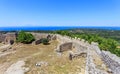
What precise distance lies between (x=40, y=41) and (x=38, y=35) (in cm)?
616

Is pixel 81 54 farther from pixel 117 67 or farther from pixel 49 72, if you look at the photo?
pixel 117 67

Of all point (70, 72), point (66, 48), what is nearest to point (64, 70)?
point (70, 72)

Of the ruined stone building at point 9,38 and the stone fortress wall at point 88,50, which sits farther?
the ruined stone building at point 9,38

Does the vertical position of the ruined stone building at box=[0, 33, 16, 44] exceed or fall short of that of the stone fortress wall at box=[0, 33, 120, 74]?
it falls short

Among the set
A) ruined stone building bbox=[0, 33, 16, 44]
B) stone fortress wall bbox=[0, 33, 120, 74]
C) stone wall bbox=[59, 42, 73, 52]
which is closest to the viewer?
stone fortress wall bbox=[0, 33, 120, 74]

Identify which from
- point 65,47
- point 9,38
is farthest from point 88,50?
point 9,38

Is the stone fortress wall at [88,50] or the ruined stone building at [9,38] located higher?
the stone fortress wall at [88,50]

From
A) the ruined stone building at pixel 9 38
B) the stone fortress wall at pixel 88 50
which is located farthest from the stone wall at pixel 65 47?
the ruined stone building at pixel 9 38

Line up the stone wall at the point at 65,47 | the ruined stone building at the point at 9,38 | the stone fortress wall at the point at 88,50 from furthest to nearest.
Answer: the ruined stone building at the point at 9,38 → the stone wall at the point at 65,47 → the stone fortress wall at the point at 88,50

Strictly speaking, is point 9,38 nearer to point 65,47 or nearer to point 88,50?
point 65,47

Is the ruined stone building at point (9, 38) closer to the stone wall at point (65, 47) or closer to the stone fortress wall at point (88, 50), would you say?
the stone fortress wall at point (88, 50)

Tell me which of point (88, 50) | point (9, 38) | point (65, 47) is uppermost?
point (88, 50)

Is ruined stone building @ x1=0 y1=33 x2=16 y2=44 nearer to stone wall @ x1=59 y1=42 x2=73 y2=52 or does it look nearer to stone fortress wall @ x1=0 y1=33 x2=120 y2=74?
stone fortress wall @ x1=0 y1=33 x2=120 y2=74

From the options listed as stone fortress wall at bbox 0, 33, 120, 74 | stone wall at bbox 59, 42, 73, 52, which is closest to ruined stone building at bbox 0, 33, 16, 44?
stone fortress wall at bbox 0, 33, 120, 74
